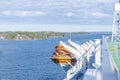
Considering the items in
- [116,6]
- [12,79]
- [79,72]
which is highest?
[116,6]

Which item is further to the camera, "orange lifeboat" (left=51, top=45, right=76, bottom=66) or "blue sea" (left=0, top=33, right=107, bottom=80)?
"blue sea" (left=0, top=33, right=107, bottom=80)

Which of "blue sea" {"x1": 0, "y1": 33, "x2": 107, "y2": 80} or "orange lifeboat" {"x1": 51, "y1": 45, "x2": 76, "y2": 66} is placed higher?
"orange lifeboat" {"x1": 51, "y1": 45, "x2": 76, "y2": 66}

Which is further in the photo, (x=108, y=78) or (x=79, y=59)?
(x=79, y=59)

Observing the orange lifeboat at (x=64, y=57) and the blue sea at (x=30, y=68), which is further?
the blue sea at (x=30, y=68)

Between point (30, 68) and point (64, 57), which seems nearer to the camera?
point (64, 57)

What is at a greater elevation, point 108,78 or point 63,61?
point 108,78

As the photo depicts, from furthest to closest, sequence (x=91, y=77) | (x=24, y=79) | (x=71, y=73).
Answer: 1. (x=24, y=79)
2. (x=71, y=73)
3. (x=91, y=77)

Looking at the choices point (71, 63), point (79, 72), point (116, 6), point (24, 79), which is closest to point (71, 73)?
point (79, 72)

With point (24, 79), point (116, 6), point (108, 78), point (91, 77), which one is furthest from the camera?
point (24, 79)

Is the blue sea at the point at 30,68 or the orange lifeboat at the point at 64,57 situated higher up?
the orange lifeboat at the point at 64,57

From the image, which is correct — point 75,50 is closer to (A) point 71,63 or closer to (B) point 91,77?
(A) point 71,63

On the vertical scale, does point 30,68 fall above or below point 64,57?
below
